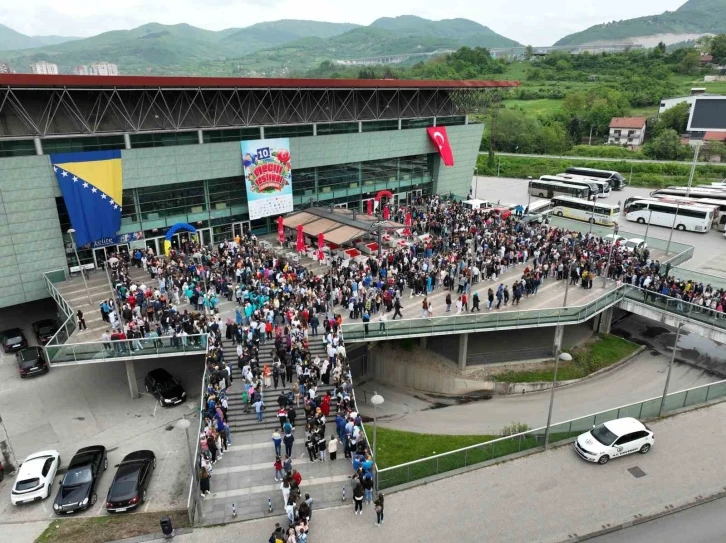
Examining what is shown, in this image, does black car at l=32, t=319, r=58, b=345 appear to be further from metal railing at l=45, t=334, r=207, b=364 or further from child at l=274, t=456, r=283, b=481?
child at l=274, t=456, r=283, b=481

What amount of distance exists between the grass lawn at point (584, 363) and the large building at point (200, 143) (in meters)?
20.1

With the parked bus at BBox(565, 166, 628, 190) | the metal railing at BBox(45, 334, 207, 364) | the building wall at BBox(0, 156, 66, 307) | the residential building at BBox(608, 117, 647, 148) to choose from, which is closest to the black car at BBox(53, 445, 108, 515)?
the metal railing at BBox(45, 334, 207, 364)

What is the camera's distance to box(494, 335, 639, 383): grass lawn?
2538 centimetres

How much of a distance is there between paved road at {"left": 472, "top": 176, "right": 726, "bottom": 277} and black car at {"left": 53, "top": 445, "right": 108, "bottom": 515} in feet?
116

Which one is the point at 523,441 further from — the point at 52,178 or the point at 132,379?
the point at 52,178

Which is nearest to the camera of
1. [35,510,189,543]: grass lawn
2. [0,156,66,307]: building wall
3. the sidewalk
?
the sidewalk

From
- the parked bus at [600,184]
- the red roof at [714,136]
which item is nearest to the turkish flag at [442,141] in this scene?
the parked bus at [600,184]

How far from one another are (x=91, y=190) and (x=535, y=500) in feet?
84.1

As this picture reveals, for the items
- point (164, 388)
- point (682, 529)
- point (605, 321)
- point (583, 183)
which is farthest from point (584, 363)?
point (583, 183)

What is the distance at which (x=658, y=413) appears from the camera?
771 inches

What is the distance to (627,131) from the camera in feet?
277

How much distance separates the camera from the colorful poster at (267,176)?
33406mm

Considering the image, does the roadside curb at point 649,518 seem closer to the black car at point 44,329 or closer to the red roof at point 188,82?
the black car at point 44,329

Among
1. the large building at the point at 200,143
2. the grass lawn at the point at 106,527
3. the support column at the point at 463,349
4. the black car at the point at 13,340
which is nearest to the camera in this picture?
the grass lawn at the point at 106,527
